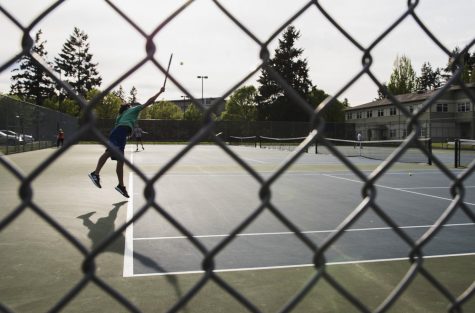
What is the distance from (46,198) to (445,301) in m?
7.17

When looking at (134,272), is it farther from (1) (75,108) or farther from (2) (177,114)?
(2) (177,114)

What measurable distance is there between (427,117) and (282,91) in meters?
19.7

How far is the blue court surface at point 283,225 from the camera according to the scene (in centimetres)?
430

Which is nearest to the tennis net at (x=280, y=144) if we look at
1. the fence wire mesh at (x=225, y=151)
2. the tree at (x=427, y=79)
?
the fence wire mesh at (x=225, y=151)

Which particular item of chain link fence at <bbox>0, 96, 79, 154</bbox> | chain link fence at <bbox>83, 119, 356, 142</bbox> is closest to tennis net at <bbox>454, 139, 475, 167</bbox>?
chain link fence at <bbox>0, 96, 79, 154</bbox>

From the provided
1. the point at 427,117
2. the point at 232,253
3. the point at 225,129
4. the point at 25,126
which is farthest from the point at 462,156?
the point at 427,117

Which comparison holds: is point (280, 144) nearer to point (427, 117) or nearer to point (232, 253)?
point (427, 117)

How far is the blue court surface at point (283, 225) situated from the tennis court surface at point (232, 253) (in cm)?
Answer: 2

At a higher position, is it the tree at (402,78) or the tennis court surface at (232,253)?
the tree at (402,78)

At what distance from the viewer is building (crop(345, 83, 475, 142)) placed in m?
43.8

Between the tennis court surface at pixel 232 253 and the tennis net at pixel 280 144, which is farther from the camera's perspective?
the tennis net at pixel 280 144

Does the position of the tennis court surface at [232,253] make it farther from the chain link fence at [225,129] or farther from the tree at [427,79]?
the tree at [427,79]

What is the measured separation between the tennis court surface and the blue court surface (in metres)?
0.02

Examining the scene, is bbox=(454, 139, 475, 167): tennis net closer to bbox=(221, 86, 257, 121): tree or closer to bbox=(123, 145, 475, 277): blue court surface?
bbox=(123, 145, 475, 277): blue court surface
